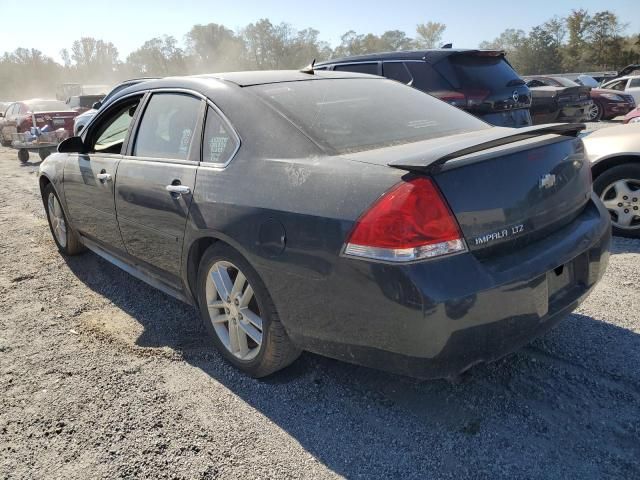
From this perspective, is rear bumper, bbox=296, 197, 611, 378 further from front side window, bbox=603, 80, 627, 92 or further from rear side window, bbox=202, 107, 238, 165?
front side window, bbox=603, 80, 627, 92

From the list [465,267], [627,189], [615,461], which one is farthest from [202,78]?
[627,189]

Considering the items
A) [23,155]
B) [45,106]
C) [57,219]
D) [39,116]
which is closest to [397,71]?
[57,219]

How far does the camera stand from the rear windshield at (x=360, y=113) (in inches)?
101

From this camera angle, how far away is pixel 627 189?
4.60m

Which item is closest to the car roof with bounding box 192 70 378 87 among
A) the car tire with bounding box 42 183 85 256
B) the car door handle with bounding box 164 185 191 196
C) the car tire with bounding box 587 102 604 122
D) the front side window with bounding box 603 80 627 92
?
the car door handle with bounding box 164 185 191 196

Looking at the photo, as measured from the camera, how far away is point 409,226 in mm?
1977

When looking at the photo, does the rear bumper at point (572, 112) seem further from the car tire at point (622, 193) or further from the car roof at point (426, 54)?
the car tire at point (622, 193)

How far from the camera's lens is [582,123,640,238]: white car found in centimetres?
457

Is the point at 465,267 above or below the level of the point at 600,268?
above

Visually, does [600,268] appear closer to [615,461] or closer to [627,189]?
[615,461]

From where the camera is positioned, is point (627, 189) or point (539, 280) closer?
point (539, 280)

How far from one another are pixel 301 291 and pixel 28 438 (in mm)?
1489

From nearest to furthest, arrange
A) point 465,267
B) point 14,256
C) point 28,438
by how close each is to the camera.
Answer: point 465,267 < point 28,438 < point 14,256

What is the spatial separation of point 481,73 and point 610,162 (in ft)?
6.86
